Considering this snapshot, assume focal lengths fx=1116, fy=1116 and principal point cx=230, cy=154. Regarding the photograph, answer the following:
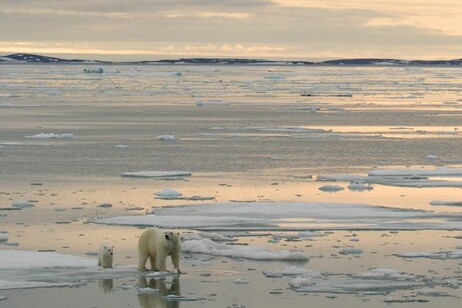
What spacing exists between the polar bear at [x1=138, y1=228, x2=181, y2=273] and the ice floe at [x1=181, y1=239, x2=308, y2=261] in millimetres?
843

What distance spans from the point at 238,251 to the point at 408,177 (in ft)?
24.5

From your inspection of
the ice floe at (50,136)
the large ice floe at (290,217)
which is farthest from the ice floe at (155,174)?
the ice floe at (50,136)

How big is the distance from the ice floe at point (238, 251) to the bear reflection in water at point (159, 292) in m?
1.00

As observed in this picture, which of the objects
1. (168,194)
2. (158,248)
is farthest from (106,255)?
(168,194)

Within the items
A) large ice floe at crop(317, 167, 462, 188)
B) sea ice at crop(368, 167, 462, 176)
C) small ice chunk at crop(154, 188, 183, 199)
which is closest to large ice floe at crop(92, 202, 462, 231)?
small ice chunk at crop(154, 188, 183, 199)

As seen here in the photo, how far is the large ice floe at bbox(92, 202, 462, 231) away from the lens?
1230cm

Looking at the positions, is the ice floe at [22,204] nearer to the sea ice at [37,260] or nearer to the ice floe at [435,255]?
the sea ice at [37,260]

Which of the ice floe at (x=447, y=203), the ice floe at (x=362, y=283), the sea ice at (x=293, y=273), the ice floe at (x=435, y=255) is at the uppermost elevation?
the ice floe at (x=362, y=283)

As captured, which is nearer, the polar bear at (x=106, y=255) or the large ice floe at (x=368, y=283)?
the large ice floe at (x=368, y=283)

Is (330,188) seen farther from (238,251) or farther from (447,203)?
(238,251)

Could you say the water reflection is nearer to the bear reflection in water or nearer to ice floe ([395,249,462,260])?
the bear reflection in water

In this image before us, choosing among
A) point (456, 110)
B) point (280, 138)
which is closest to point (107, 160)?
point (280, 138)

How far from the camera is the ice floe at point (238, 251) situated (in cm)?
1029

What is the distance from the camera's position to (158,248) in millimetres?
9656
